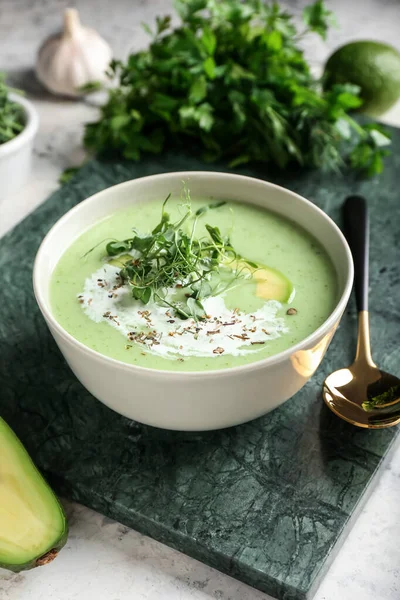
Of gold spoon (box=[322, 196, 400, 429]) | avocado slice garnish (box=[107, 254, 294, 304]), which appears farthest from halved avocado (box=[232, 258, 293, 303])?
gold spoon (box=[322, 196, 400, 429])

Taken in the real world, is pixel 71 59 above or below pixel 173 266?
below

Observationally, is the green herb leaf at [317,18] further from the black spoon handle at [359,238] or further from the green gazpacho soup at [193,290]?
the green gazpacho soup at [193,290]

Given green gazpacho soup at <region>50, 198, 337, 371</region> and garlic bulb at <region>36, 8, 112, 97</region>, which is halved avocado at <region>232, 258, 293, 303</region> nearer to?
green gazpacho soup at <region>50, 198, 337, 371</region>

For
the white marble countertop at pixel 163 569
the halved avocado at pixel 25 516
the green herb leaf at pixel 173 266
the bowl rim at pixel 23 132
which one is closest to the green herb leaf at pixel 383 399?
the white marble countertop at pixel 163 569

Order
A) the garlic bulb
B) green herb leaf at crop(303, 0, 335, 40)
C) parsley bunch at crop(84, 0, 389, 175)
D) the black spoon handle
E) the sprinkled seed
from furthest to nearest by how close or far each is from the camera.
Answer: the garlic bulb → green herb leaf at crop(303, 0, 335, 40) → parsley bunch at crop(84, 0, 389, 175) → the black spoon handle → the sprinkled seed

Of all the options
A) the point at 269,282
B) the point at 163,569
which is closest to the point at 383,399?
the point at 269,282

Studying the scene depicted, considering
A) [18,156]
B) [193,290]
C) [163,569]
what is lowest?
[163,569]

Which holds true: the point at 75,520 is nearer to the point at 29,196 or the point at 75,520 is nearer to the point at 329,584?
the point at 329,584

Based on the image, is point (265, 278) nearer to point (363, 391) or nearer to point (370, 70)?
point (363, 391)
